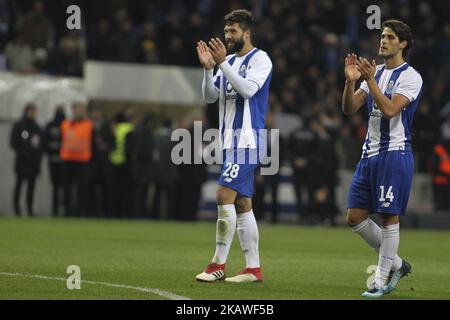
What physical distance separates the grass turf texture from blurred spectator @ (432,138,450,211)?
327 cm

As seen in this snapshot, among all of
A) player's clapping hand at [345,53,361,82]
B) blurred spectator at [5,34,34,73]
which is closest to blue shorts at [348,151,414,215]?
Answer: player's clapping hand at [345,53,361,82]

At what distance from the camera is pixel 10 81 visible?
25047 mm

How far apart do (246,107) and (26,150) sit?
13.2m

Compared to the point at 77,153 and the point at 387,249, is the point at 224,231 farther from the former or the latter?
the point at 77,153

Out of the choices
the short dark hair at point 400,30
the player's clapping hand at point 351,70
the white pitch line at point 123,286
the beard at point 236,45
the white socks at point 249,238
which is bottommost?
the white pitch line at point 123,286

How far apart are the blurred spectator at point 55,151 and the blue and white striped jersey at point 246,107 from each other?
13.4m

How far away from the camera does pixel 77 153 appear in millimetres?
24234

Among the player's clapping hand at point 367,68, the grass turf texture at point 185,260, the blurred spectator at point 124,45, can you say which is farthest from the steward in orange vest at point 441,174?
the player's clapping hand at point 367,68

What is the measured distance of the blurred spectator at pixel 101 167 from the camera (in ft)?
80.7

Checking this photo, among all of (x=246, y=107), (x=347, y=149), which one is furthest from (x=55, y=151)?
(x=246, y=107)

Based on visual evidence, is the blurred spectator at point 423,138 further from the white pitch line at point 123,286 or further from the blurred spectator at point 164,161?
the white pitch line at point 123,286

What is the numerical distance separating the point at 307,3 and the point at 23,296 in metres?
24.4

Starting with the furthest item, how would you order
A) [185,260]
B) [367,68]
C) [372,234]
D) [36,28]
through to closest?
[36,28] → [185,260] → [372,234] → [367,68]
